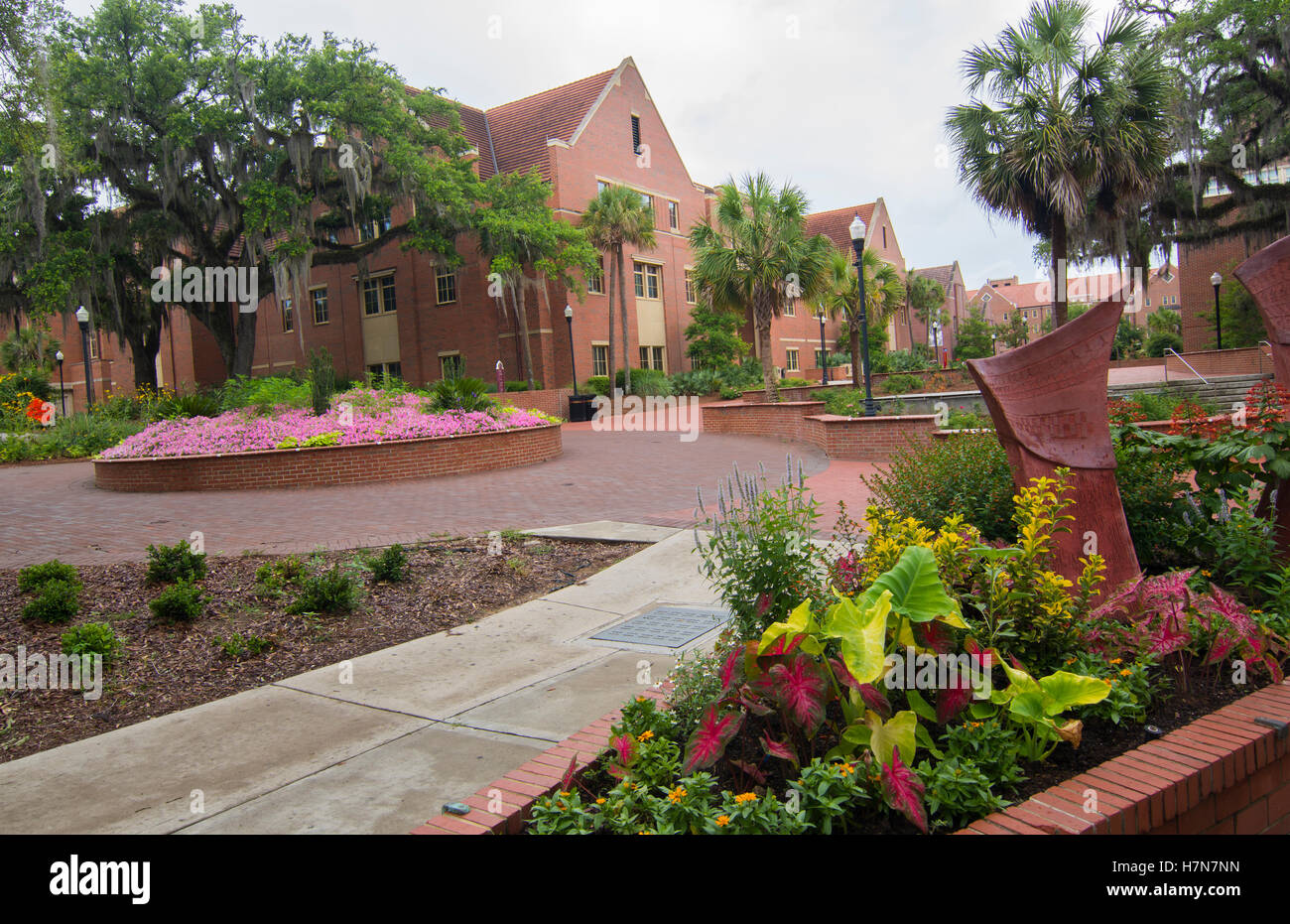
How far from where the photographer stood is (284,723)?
4688 millimetres

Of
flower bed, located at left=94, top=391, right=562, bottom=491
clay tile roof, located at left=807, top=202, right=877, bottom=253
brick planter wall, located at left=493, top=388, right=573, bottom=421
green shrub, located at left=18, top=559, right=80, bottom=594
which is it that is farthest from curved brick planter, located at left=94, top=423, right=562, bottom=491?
clay tile roof, located at left=807, top=202, right=877, bottom=253

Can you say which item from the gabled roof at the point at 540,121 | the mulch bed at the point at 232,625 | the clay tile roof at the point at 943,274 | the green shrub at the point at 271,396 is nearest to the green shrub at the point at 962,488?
the mulch bed at the point at 232,625

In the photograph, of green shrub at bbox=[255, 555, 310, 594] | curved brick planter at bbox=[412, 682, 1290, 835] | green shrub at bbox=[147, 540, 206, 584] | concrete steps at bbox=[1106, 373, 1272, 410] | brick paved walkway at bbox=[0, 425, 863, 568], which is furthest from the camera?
concrete steps at bbox=[1106, 373, 1272, 410]

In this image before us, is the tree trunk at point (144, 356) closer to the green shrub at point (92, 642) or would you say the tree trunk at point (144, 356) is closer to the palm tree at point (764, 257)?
the palm tree at point (764, 257)

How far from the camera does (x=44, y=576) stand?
6.68 m

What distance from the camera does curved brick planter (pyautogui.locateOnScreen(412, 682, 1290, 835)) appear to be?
8.85 ft

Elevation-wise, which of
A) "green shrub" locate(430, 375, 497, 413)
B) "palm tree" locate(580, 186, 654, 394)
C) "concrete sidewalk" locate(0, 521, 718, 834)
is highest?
"palm tree" locate(580, 186, 654, 394)

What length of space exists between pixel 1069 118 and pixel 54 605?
70.9ft

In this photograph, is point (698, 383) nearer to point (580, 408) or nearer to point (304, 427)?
point (580, 408)

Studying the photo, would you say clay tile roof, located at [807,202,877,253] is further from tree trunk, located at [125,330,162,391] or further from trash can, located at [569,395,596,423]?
tree trunk, located at [125,330,162,391]

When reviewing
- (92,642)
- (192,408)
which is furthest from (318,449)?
(92,642)

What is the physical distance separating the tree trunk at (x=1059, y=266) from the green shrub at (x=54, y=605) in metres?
19.4

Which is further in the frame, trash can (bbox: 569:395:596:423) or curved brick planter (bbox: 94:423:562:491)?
trash can (bbox: 569:395:596:423)

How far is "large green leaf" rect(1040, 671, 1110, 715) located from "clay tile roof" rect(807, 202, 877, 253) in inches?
2217
